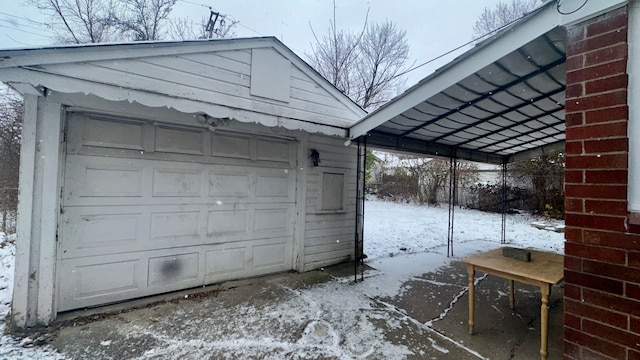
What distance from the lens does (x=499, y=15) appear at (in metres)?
12.6

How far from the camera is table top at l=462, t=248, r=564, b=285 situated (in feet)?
7.41

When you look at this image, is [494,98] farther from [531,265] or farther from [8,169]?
[8,169]

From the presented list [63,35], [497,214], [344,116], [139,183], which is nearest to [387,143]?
[344,116]

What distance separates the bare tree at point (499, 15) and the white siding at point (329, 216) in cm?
1150

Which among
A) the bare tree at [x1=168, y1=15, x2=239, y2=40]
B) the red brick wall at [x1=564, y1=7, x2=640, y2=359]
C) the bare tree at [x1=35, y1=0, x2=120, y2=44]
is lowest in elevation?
the red brick wall at [x1=564, y1=7, x2=640, y2=359]

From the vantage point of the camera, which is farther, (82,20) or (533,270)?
(82,20)

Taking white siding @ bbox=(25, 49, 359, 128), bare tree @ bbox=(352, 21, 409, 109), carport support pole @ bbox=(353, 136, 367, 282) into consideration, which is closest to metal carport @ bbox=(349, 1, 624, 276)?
carport support pole @ bbox=(353, 136, 367, 282)

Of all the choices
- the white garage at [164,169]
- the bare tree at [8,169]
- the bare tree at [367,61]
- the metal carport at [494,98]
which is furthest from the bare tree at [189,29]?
the metal carport at [494,98]

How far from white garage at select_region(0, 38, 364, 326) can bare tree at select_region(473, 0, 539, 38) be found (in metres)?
12.0

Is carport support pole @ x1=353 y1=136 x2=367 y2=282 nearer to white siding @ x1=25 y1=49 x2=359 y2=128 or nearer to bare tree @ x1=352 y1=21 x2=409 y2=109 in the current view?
white siding @ x1=25 y1=49 x2=359 y2=128

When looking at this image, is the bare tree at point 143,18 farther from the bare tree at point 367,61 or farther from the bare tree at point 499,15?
the bare tree at point 499,15

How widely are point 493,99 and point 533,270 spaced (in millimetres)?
1884

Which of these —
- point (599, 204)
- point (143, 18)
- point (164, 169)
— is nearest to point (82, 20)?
point (143, 18)

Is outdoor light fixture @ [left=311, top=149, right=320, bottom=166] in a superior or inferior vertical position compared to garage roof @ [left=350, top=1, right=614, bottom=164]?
inferior
